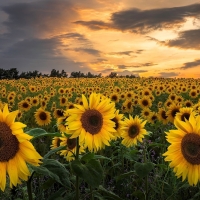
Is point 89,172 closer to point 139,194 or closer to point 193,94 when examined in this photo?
point 139,194

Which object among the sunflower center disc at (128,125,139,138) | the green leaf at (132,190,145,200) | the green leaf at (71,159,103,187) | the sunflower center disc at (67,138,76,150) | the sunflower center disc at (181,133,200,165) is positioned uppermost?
the sunflower center disc at (181,133,200,165)

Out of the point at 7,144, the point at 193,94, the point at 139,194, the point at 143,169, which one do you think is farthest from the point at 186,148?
→ the point at 193,94

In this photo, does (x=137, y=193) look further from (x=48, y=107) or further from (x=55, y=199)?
(x=48, y=107)

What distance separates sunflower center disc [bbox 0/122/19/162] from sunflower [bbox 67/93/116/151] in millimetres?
698

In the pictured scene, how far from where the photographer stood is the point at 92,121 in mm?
2971

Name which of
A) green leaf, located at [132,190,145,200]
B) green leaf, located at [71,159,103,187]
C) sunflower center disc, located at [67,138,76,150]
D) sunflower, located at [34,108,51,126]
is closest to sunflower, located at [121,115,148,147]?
green leaf, located at [132,190,145,200]

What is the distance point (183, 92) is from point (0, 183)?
13056 mm

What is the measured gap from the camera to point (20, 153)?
220 centimetres

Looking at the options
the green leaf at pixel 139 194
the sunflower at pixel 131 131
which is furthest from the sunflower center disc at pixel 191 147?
the sunflower at pixel 131 131

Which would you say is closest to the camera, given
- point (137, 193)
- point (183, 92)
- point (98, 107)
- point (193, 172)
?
point (193, 172)

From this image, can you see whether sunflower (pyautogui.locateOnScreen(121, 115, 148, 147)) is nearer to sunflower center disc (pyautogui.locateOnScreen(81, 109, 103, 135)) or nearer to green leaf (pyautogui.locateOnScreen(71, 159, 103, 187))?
sunflower center disc (pyautogui.locateOnScreen(81, 109, 103, 135))

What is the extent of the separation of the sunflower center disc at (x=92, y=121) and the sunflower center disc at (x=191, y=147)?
2.16ft

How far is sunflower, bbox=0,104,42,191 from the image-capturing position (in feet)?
7.02

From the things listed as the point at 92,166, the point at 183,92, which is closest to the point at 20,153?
the point at 92,166
